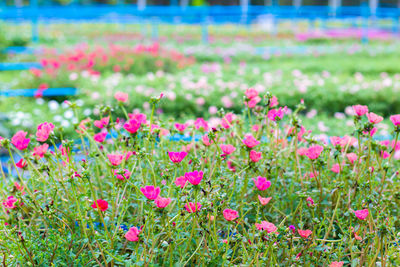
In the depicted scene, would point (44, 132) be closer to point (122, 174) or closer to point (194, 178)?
point (122, 174)

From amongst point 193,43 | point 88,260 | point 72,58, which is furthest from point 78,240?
point 193,43

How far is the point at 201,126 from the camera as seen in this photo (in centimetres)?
172

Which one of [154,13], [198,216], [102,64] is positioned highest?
[154,13]

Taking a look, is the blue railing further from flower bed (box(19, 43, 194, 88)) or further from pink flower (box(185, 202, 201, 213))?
pink flower (box(185, 202, 201, 213))

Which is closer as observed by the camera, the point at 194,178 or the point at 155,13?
the point at 194,178

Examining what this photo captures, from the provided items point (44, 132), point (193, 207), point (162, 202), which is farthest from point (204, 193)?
point (44, 132)

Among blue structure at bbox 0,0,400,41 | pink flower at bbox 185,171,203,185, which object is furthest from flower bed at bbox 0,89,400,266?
blue structure at bbox 0,0,400,41

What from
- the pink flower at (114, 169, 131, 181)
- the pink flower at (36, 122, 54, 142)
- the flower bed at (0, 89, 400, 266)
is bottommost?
the flower bed at (0, 89, 400, 266)

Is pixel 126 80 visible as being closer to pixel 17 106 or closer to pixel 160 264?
pixel 17 106

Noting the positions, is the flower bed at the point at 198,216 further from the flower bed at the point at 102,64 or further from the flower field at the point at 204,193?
the flower bed at the point at 102,64

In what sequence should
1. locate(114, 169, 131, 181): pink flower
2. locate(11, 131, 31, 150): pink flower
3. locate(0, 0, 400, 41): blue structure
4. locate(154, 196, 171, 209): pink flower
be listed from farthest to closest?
locate(0, 0, 400, 41): blue structure → locate(11, 131, 31, 150): pink flower → locate(114, 169, 131, 181): pink flower → locate(154, 196, 171, 209): pink flower

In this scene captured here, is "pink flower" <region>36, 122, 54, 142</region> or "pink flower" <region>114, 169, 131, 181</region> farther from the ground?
"pink flower" <region>36, 122, 54, 142</region>

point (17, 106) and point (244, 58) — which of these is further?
point (244, 58)

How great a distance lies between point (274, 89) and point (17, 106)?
314cm
